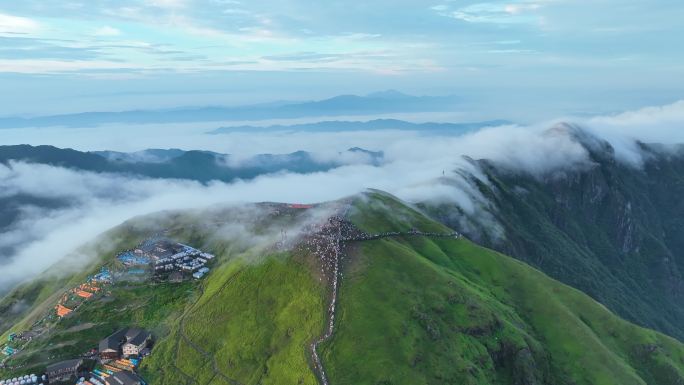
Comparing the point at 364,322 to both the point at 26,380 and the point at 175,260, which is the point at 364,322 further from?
the point at 26,380

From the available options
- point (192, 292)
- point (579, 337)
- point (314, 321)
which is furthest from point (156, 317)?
point (579, 337)

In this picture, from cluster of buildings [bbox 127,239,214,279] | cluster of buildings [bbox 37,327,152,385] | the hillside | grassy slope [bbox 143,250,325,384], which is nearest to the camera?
the hillside

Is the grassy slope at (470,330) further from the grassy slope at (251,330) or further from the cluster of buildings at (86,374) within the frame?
the cluster of buildings at (86,374)

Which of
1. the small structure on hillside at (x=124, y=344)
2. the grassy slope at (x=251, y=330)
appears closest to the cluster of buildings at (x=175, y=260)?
the grassy slope at (x=251, y=330)

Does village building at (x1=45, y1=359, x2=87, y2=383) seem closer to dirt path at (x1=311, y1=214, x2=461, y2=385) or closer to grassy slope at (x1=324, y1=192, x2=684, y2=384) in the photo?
dirt path at (x1=311, y1=214, x2=461, y2=385)

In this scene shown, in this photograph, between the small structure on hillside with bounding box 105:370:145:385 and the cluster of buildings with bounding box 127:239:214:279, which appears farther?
the cluster of buildings with bounding box 127:239:214:279

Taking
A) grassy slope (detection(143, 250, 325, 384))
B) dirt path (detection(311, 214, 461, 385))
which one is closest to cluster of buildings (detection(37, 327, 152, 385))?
grassy slope (detection(143, 250, 325, 384))

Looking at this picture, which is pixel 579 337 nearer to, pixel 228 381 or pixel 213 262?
pixel 228 381

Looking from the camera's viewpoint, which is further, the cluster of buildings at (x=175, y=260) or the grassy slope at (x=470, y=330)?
the cluster of buildings at (x=175, y=260)
